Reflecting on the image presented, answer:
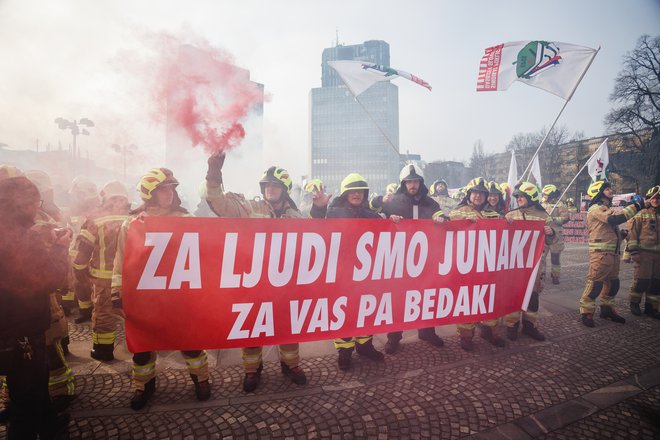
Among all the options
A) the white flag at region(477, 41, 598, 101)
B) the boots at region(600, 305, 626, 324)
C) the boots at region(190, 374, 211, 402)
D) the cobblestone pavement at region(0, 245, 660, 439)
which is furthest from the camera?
the white flag at region(477, 41, 598, 101)

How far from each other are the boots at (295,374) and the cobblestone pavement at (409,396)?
3.0 inches

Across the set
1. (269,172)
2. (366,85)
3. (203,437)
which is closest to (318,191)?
(269,172)

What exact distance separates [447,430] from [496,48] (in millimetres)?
6875

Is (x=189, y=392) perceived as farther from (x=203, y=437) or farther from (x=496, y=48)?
(x=496, y=48)

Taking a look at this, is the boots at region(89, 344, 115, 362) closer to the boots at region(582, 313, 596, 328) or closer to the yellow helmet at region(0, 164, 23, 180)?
the yellow helmet at region(0, 164, 23, 180)

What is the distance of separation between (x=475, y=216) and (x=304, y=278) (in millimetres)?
2861

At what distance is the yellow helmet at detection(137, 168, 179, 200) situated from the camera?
338 cm

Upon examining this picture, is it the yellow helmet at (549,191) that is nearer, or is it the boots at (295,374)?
the boots at (295,374)

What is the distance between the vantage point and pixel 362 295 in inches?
143

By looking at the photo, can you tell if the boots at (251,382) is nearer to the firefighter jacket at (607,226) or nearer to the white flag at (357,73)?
the firefighter jacket at (607,226)

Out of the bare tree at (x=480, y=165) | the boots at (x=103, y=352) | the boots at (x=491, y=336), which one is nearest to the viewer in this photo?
the boots at (x=103, y=352)

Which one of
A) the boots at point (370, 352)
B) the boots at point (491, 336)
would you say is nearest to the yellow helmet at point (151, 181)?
the boots at point (370, 352)

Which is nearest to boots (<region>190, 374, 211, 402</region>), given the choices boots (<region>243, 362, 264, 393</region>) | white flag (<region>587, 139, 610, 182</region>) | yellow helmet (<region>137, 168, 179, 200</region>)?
boots (<region>243, 362, 264, 393</region>)

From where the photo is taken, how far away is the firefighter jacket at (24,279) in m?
2.10
